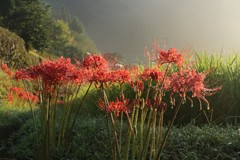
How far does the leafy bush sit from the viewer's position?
17.7 meters

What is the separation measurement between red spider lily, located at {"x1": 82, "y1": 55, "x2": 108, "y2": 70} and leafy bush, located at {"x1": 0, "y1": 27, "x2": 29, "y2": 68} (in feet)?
49.6

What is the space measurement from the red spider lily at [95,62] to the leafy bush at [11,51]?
49.6 feet

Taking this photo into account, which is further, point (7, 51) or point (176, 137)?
point (7, 51)

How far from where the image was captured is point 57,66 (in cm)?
330

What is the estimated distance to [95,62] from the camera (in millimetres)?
3148

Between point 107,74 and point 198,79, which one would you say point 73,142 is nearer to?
point 107,74

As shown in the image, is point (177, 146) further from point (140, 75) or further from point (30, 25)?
point (30, 25)

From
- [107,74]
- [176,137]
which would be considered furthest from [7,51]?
[107,74]

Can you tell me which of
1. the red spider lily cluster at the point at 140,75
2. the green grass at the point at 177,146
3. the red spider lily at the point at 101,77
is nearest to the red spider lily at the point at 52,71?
the red spider lily cluster at the point at 140,75

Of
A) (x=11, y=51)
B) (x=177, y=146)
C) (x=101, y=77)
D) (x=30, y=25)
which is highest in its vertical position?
(x=30, y=25)

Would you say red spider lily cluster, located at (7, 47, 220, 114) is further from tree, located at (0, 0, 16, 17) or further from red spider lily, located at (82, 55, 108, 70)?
tree, located at (0, 0, 16, 17)

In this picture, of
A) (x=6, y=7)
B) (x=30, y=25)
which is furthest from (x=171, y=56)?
(x=6, y=7)

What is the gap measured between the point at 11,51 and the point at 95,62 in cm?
1620

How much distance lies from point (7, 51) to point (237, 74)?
1363cm
